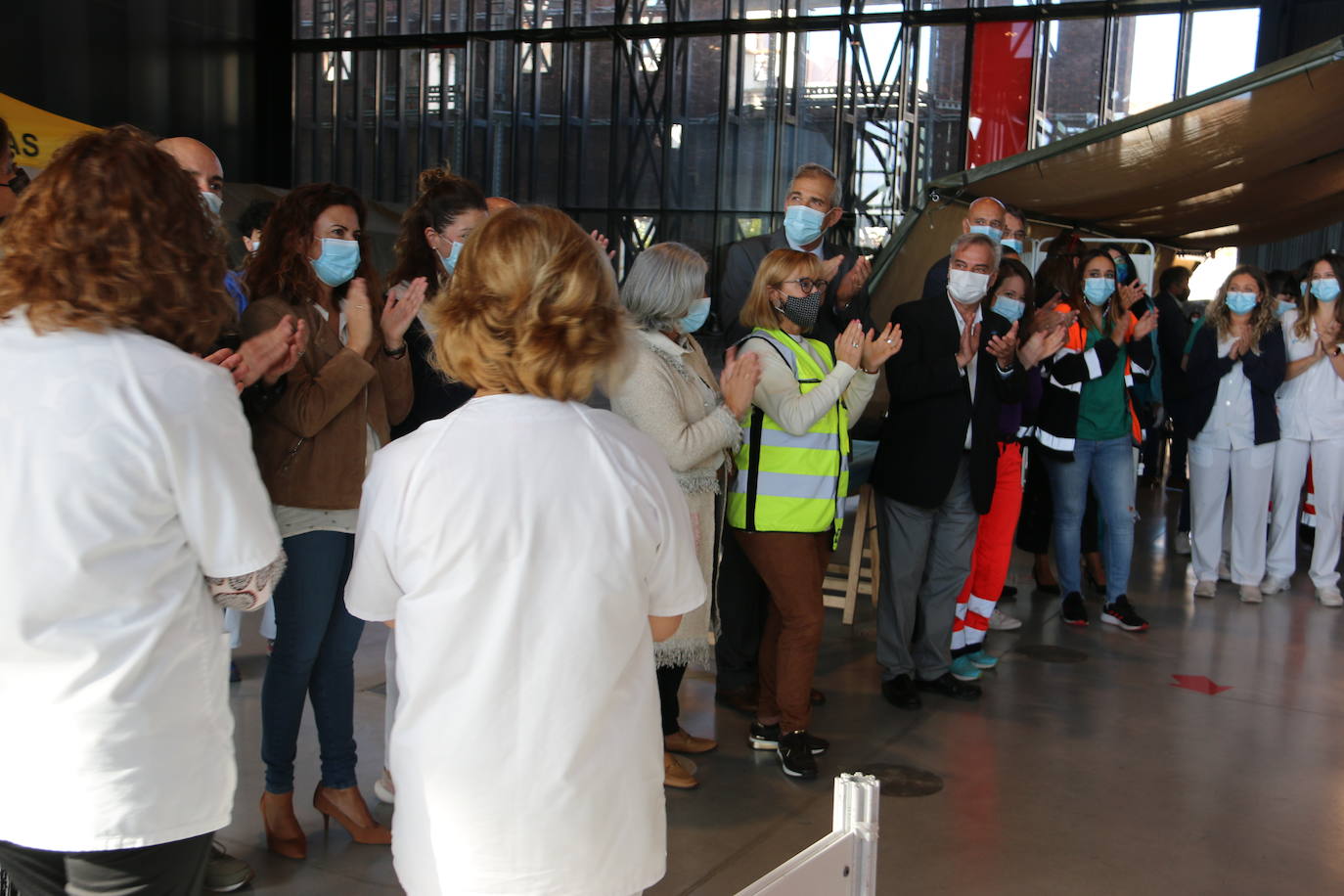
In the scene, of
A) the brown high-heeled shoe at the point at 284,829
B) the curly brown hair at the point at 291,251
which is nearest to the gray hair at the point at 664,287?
the curly brown hair at the point at 291,251

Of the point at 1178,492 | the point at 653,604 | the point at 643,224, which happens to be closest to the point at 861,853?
the point at 653,604

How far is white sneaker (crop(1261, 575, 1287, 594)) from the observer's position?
5.85m

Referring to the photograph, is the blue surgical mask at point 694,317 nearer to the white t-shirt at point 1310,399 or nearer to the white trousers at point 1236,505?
the white trousers at point 1236,505

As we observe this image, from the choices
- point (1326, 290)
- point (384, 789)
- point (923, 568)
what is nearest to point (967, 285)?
point (923, 568)

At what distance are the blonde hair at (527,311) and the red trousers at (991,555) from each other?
306cm

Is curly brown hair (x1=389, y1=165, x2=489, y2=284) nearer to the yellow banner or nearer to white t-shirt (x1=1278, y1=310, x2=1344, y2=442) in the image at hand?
white t-shirt (x1=1278, y1=310, x2=1344, y2=442)

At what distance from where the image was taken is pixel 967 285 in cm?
389

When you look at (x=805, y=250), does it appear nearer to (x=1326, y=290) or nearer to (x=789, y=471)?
(x=789, y=471)

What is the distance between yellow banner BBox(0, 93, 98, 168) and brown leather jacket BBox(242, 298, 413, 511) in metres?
5.62

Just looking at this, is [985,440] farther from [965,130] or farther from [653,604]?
[965,130]

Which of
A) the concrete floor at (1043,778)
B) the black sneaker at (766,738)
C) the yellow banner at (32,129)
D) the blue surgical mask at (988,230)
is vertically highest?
the yellow banner at (32,129)

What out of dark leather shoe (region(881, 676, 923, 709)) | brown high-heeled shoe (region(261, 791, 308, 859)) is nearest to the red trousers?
dark leather shoe (region(881, 676, 923, 709))

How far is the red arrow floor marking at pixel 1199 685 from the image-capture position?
4344mm

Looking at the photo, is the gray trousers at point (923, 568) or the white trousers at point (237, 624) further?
the gray trousers at point (923, 568)
